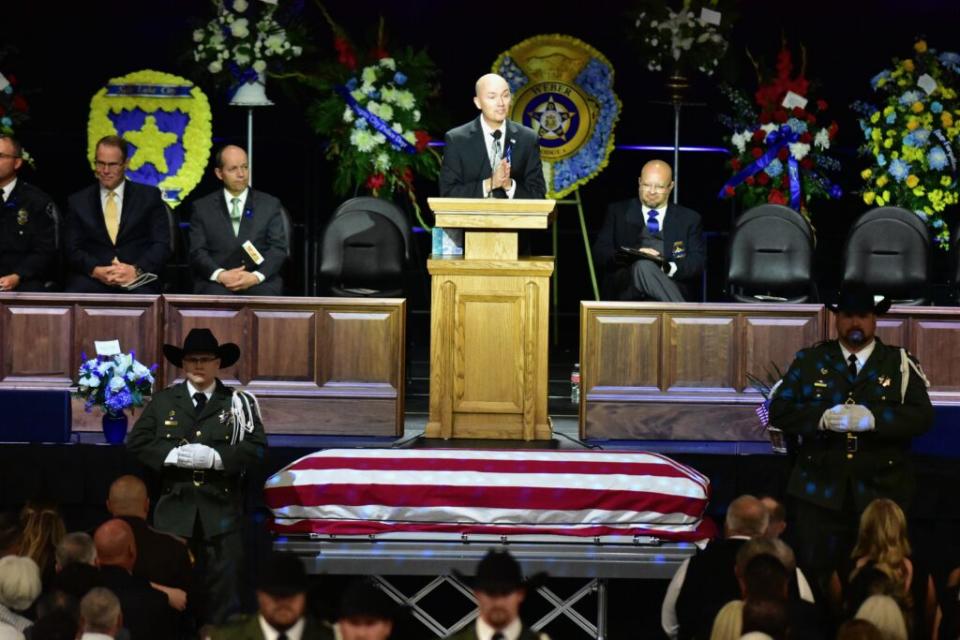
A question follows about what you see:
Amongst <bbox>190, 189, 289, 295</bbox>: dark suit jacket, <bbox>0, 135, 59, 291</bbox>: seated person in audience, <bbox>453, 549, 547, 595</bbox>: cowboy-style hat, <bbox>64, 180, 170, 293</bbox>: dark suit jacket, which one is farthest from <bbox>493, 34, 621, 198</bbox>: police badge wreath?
<bbox>453, 549, 547, 595</bbox>: cowboy-style hat

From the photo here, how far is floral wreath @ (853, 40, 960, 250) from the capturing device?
38.6ft

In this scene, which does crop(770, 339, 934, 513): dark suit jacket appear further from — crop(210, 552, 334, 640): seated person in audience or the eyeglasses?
crop(210, 552, 334, 640): seated person in audience

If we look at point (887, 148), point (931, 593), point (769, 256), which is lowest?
point (931, 593)

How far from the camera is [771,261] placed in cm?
1025

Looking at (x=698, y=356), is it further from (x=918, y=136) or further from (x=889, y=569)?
(x=918, y=136)

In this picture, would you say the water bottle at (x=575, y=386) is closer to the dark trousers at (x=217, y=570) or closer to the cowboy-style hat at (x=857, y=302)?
the cowboy-style hat at (x=857, y=302)

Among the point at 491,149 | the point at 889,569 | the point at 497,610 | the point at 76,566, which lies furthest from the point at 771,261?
the point at 76,566

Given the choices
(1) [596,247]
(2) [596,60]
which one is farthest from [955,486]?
(2) [596,60]

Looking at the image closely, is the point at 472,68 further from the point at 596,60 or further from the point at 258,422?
the point at 258,422

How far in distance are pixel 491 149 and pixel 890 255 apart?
2560mm

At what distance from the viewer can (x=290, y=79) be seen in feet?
39.6

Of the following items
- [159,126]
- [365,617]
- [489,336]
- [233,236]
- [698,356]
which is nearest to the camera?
[365,617]

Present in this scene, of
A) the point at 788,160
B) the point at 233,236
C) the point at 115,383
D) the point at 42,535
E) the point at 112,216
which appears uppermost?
the point at 788,160

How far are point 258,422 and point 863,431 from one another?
2.57m
